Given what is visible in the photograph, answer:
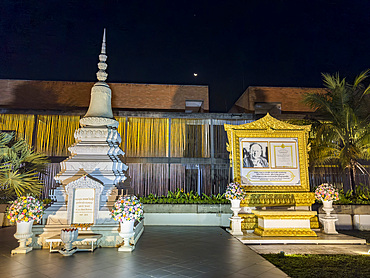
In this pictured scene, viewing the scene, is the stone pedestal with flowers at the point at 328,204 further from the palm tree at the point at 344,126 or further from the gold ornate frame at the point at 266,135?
the palm tree at the point at 344,126

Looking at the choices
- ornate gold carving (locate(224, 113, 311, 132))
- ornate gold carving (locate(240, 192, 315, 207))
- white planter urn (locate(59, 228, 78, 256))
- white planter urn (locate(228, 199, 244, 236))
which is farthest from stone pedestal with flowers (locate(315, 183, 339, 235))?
white planter urn (locate(59, 228, 78, 256))

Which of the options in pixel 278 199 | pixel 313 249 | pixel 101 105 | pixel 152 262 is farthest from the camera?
pixel 278 199

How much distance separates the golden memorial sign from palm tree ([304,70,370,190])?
1.15 meters

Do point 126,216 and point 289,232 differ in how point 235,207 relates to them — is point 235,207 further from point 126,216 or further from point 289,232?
point 126,216

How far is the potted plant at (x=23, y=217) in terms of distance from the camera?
6.13 metres

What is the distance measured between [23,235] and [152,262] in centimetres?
324

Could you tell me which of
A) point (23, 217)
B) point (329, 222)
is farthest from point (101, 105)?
point (329, 222)

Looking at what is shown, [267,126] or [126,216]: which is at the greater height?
[267,126]

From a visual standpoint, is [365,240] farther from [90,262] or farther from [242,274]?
[90,262]

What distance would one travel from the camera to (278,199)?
967cm

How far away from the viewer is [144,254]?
5941 millimetres

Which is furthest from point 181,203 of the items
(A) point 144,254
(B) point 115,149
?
(A) point 144,254

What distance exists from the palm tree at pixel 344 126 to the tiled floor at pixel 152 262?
613 centimetres

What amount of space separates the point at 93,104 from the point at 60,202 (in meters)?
3.22
